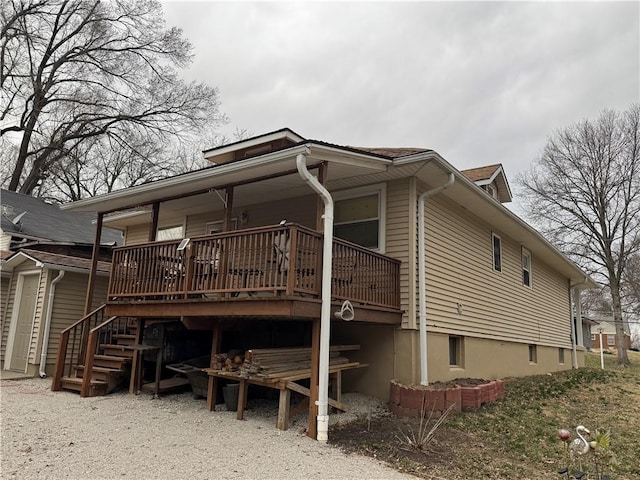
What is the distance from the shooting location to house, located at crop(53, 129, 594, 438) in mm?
6465

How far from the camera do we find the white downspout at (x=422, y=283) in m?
7.92

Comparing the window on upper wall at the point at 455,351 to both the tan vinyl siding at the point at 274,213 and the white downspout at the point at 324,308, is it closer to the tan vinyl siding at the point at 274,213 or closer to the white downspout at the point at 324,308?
the tan vinyl siding at the point at 274,213

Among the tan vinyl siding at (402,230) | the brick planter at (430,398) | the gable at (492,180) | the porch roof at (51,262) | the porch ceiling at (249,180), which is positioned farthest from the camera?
the gable at (492,180)

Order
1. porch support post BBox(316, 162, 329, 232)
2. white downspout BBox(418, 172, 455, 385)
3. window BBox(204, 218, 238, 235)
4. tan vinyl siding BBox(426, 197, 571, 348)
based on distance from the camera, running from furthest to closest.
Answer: window BBox(204, 218, 238, 235), tan vinyl siding BBox(426, 197, 571, 348), white downspout BBox(418, 172, 455, 385), porch support post BBox(316, 162, 329, 232)

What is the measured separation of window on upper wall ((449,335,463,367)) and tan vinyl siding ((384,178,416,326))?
2046mm

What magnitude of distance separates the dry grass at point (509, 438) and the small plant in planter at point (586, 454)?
0.12 m

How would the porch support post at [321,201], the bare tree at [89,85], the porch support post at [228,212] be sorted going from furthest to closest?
the bare tree at [89,85] < the porch support post at [228,212] < the porch support post at [321,201]

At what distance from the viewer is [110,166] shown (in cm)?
2917

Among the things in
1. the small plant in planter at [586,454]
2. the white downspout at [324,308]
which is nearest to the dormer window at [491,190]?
the white downspout at [324,308]

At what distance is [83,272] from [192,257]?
5.64m

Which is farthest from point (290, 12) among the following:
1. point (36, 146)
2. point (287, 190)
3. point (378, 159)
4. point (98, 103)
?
point (36, 146)

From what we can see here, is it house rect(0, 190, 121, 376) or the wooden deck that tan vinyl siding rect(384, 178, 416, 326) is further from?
house rect(0, 190, 121, 376)

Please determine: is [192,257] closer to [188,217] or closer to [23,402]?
[23,402]

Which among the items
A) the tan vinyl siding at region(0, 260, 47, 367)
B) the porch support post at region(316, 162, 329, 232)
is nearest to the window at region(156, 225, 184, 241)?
the tan vinyl siding at region(0, 260, 47, 367)
